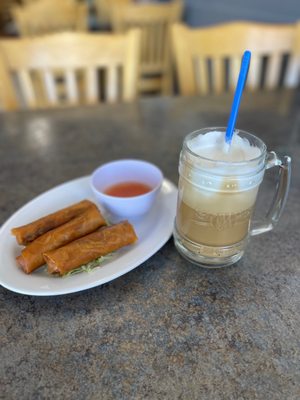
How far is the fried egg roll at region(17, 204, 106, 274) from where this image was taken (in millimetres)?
544

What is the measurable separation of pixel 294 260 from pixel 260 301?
126 millimetres

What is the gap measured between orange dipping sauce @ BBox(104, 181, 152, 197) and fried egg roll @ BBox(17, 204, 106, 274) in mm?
89

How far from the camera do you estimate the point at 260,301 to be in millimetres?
539

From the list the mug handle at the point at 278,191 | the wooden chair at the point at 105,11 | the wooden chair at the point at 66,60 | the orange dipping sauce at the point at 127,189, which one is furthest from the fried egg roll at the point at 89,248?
the wooden chair at the point at 105,11

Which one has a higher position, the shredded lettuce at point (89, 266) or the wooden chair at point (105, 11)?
the shredded lettuce at point (89, 266)

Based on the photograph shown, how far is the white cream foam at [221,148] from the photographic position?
0.51m

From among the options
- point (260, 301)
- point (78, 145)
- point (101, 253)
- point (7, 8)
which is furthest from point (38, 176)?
point (7, 8)

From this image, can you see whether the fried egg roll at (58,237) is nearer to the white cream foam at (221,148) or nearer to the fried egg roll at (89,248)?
the fried egg roll at (89,248)

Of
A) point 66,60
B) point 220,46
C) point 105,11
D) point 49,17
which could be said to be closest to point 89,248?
point 66,60

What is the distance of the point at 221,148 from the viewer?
0.53 meters

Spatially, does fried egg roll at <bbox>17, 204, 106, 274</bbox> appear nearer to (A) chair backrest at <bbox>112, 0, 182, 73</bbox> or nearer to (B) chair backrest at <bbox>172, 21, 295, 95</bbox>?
(B) chair backrest at <bbox>172, 21, 295, 95</bbox>

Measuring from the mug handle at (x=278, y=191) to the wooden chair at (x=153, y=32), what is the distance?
1998mm

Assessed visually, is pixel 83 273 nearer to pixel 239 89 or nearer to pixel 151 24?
pixel 239 89

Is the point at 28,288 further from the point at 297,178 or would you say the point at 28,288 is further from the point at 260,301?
the point at 297,178
